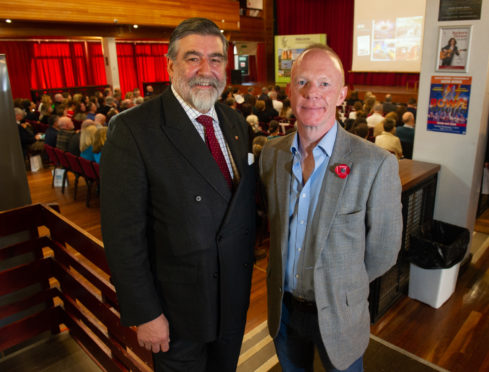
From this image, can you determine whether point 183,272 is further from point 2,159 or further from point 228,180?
point 2,159

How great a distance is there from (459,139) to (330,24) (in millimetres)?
16276

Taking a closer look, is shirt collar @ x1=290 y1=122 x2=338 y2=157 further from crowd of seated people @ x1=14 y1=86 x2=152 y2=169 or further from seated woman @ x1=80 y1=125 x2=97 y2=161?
seated woman @ x1=80 y1=125 x2=97 y2=161

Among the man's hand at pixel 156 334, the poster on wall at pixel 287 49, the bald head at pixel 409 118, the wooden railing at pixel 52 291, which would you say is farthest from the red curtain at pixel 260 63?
the man's hand at pixel 156 334

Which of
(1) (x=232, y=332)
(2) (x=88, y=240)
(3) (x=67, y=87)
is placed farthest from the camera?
(3) (x=67, y=87)

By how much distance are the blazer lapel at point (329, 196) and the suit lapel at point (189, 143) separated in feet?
1.23

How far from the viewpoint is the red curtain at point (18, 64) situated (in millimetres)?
14406

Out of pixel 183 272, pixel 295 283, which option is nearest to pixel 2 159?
pixel 183 272

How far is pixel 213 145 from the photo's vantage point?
1586 mm

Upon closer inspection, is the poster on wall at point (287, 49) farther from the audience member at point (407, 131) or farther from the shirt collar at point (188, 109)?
the shirt collar at point (188, 109)

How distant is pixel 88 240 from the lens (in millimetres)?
2066

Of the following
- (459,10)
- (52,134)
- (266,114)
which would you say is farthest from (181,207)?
(266,114)

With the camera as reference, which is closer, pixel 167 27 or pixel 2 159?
pixel 2 159

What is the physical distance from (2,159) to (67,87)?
47.2ft

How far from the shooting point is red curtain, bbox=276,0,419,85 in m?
16.8
